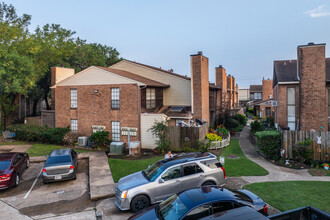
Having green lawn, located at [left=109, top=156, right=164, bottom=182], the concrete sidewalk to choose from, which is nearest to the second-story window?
green lawn, located at [left=109, top=156, right=164, bottom=182]

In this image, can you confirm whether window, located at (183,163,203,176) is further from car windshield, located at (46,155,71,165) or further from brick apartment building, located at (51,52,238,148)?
brick apartment building, located at (51,52,238,148)

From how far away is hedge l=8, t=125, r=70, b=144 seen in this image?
2067cm

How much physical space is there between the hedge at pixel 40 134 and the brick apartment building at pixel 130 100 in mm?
1719

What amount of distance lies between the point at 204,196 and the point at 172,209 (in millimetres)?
877

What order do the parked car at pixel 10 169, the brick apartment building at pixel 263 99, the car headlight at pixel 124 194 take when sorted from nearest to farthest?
the car headlight at pixel 124 194 < the parked car at pixel 10 169 < the brick apartment building at pixel 263 99

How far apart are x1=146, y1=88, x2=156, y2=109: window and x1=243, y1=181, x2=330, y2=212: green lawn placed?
12621 millimetres

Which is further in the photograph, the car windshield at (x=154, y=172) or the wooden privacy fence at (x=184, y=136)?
the wooden privacy fence at (x=184, y=136)

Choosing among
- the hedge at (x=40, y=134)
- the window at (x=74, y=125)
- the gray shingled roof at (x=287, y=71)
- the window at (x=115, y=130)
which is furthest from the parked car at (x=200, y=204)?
the window at (x=74, y=125)

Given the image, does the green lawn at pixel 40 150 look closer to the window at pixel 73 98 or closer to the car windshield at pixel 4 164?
the window at pixel 73 98

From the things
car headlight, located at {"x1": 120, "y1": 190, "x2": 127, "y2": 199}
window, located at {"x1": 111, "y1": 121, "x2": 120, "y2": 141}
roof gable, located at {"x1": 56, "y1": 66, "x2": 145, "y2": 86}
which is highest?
roof gable, located at {"x1": 56, "y1": 66, "x2": 145, "y2": 86}

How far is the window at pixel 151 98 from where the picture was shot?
21.1m

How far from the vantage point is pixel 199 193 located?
631 centimetres

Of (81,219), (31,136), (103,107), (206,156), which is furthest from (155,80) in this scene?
(81,219)

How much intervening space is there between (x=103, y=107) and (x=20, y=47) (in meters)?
11.3
